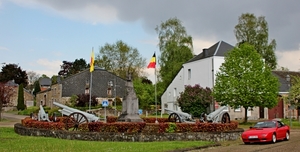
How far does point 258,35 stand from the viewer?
57094 mm

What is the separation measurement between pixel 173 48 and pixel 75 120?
3823cm

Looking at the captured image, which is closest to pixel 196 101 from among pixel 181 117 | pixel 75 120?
pixel 181 117

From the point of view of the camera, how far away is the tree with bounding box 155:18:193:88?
5934 cm

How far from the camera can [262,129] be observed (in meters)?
18.5

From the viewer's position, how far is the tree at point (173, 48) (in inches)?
2336

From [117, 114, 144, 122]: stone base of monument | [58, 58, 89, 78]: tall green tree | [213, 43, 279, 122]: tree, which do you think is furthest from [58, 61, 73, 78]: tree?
[117, 114, 144, 122]: stone base of monument

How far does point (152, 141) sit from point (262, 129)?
5418 mm

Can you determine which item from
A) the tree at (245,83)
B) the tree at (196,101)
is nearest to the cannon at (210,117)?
the tree at (245,83)

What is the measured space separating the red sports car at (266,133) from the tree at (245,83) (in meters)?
16.0

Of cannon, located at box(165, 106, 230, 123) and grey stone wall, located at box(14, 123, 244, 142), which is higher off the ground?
cannon, located at box(165, 106, 230, 123)

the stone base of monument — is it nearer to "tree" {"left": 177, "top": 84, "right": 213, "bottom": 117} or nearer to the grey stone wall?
the grey stone wall

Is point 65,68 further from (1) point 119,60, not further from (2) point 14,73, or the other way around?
(1) point 119,60

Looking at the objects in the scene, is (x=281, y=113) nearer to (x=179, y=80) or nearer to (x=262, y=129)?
(x=179, y=80)

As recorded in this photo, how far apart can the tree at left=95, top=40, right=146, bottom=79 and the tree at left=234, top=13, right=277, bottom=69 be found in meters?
25.1
